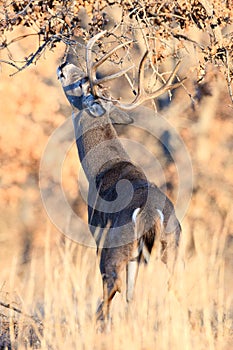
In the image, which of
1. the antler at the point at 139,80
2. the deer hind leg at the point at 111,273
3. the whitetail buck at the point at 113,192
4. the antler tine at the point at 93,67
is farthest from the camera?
the antler tine at the point at 93,67

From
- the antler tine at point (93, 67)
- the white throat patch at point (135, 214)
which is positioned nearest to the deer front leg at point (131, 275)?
the white throat patch at point (135, 214)

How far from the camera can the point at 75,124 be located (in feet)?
26.3

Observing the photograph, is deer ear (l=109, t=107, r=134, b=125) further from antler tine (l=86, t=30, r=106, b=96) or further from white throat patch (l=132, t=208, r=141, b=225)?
white throat patch (l=132, t=208, r=141, b=225)

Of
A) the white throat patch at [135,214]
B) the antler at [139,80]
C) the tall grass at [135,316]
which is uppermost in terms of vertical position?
the antler at [139,80]

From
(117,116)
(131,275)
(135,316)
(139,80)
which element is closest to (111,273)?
(131,275)

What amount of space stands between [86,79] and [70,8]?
1.59m

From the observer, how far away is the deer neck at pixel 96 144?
722 cm

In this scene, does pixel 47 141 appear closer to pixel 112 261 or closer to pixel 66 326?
pixel 112 261

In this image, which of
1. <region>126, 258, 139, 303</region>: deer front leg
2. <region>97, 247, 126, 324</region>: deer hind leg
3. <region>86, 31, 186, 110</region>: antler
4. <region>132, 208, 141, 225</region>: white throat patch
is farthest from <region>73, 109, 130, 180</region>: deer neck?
<region>126, 258, 139, 303</region>: deer front leg

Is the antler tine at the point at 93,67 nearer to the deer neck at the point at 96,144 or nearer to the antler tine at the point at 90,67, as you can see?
the antler tine at the point at 90,67

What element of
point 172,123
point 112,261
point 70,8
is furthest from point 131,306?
point 172,123

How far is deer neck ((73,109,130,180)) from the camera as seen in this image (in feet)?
23.7

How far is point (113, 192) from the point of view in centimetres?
652

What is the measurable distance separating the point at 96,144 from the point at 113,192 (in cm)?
113
